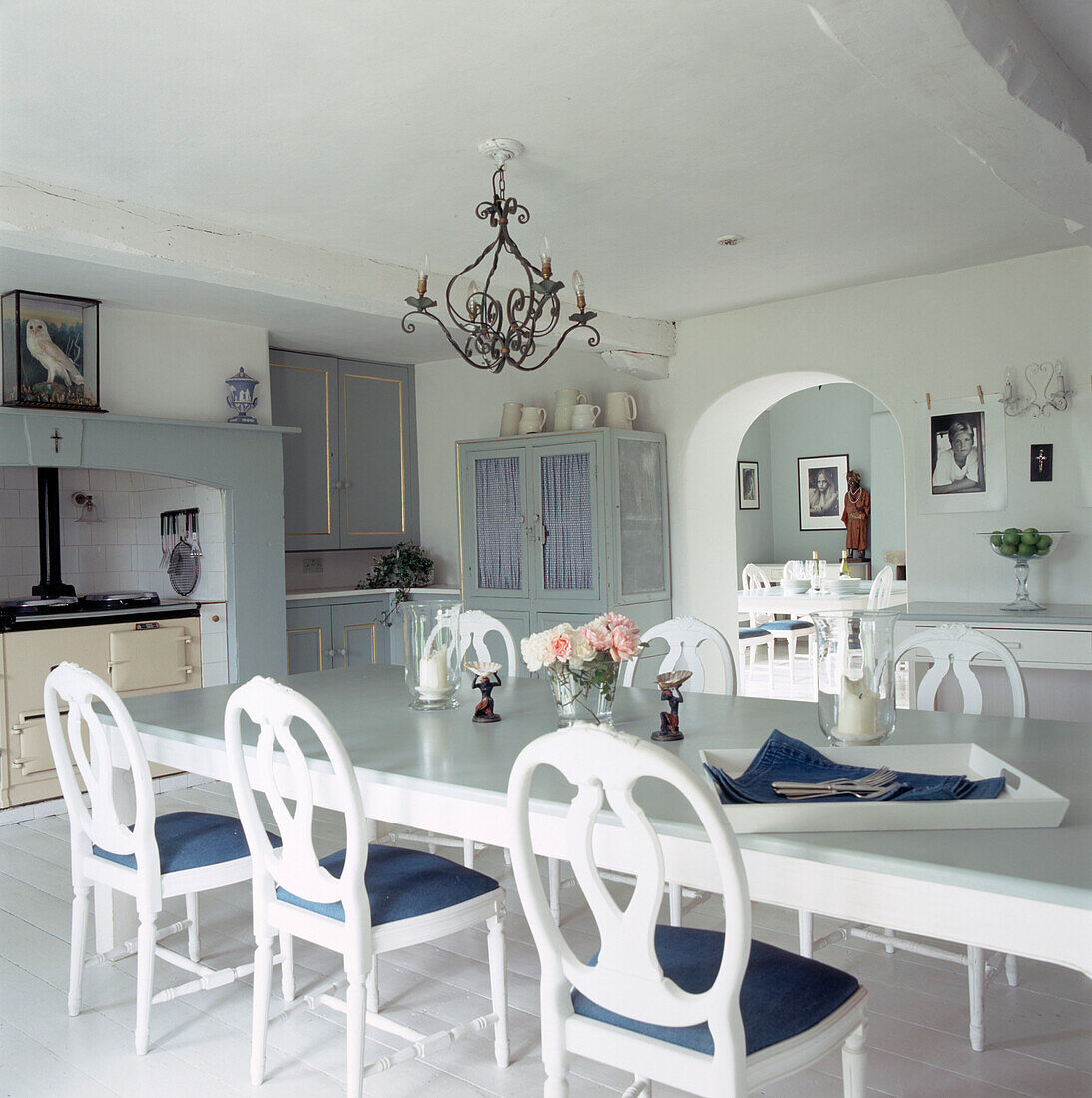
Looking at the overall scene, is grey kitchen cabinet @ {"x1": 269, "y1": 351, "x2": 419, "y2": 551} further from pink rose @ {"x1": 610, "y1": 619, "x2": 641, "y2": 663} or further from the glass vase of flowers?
pink rose @ {"x1": 610, "y1": 619, "x2": 641, "y2": 663}

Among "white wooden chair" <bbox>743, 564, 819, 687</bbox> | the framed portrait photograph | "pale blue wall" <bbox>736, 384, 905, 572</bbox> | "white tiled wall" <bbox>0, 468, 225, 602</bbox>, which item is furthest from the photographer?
"pale blue wall" <bbox>736, 384, 905, 572</bbox>

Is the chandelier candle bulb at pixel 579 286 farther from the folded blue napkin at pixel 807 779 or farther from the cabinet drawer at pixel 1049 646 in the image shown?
the cabinet drawer at pixel 1049 646

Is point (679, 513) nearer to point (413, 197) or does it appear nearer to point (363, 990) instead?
point (413, 197)

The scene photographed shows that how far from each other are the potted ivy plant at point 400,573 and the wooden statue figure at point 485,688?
355 centimetres

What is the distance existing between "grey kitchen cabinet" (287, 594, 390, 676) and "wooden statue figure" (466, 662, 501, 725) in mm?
3072

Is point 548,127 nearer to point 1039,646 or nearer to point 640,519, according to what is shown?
point 1039,646

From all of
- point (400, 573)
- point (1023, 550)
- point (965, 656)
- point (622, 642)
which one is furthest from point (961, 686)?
point (400, 573)

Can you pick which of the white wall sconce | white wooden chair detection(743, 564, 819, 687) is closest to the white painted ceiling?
the white wall sconce

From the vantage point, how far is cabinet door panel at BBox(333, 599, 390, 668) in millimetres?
6012

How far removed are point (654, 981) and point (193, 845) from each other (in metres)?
1.48

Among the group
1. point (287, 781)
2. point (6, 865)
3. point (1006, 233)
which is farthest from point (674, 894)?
Answer: point (1006, 233)

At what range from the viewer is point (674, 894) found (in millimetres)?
2748

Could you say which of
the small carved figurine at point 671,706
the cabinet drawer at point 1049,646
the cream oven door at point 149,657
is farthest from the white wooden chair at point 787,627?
the small carved figurine at point 671,706

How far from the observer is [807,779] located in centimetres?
184
